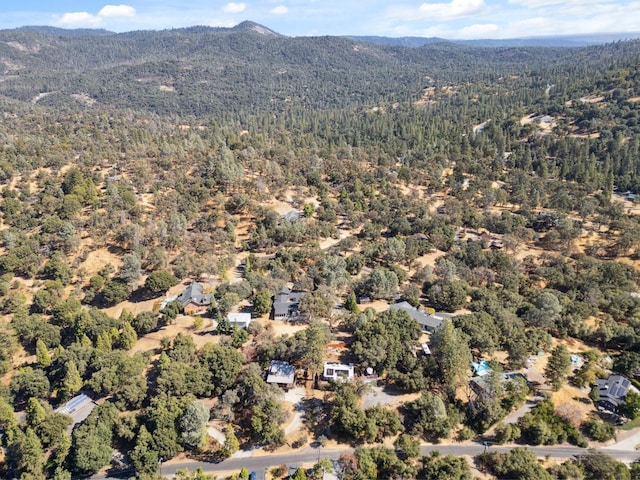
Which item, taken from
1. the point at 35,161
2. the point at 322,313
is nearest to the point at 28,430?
the point at 322,313

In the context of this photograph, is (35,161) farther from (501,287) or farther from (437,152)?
(437,152)

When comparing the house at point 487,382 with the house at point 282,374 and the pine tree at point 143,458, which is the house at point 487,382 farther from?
the pine tree at point 143,458

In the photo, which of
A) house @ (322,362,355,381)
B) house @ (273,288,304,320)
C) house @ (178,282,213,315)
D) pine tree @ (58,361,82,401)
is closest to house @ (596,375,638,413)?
house @ (322,362,355,381)

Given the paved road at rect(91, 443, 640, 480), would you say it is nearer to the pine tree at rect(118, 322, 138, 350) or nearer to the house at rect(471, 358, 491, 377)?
the house at rect(471, 358, 491, 377)

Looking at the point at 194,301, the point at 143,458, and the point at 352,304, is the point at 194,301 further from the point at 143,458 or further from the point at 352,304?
the point at 143,458

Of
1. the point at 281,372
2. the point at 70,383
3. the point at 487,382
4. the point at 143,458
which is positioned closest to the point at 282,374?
the point at 281,372

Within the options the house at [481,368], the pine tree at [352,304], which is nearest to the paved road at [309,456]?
the house at [481,368]
